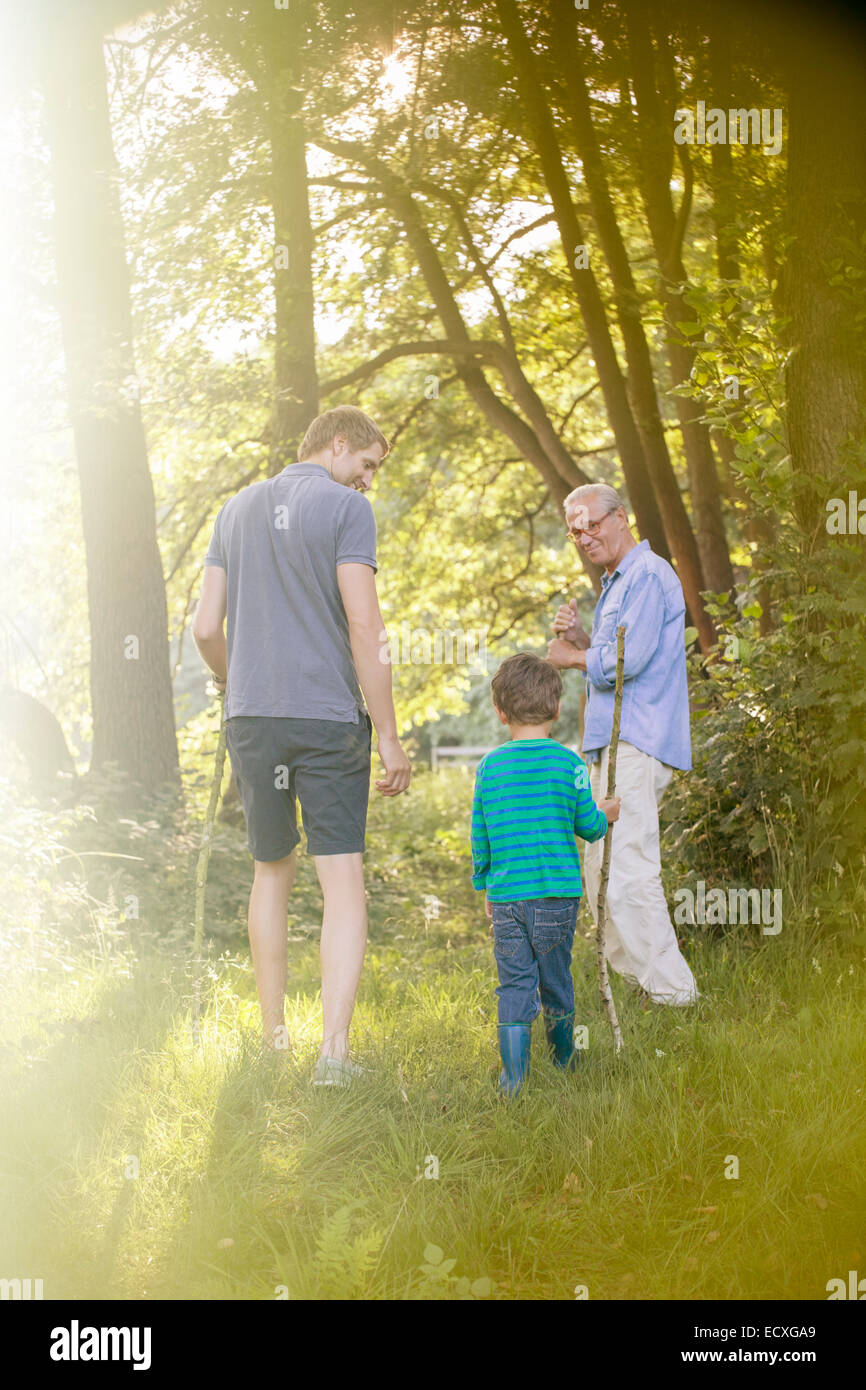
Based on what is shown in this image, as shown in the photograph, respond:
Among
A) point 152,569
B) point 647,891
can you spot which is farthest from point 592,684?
point 152,569

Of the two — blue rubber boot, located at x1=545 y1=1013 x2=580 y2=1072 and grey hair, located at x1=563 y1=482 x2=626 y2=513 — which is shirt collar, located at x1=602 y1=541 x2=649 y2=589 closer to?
grey hair, located at x1=563 y1=482 x2=626 y2=513

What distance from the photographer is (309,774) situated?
3822 millimetres

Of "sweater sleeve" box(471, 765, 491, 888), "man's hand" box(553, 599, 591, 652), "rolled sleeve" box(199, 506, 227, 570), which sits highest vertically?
"rolled sleeve" box(199, 506, 227, 570)

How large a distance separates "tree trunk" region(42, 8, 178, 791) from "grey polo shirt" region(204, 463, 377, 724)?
4.36m

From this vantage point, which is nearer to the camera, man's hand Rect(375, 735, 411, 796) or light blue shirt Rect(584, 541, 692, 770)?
man's hand Rect(375, 735, 411, 796)

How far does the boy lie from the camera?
3.68 meters

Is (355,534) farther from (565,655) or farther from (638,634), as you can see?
(638,634)

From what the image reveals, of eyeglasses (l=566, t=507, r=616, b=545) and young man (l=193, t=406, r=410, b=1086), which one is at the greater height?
eyeglasses (l=566, t=507, r=616, b=545)

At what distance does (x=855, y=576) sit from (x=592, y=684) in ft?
4.59

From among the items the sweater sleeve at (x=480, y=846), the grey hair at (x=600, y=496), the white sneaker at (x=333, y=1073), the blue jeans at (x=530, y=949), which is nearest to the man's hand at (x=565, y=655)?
the grey hair at (x=600, y=496)

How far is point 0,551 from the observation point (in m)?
11.2

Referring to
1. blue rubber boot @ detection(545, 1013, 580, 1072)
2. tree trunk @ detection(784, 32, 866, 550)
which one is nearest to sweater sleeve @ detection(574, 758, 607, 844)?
blue rubber boot @ detection(545, 1013, 580, 1072)

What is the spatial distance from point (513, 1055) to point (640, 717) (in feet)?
4.16
